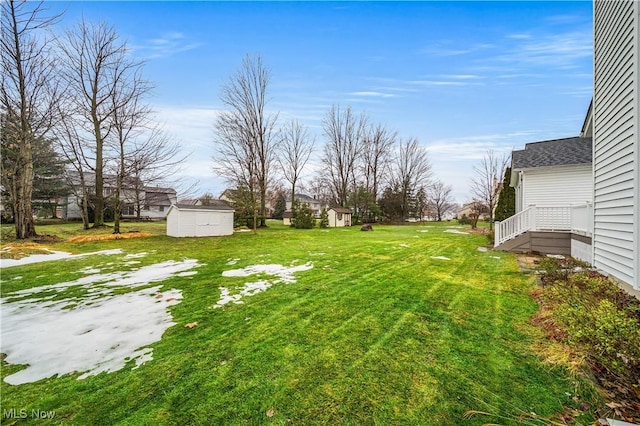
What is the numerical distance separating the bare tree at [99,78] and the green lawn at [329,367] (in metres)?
13.0

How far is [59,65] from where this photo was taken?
41.5ft

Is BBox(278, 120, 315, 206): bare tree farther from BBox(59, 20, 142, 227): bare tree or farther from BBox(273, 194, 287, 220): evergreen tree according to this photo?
BBox(59, 20, 142, 227): bare tree

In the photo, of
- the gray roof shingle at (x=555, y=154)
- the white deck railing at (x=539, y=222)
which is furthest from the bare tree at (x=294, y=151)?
the white deck railing at (x=539, y=222)

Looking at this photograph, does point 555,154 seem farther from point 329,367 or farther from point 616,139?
point 329,367

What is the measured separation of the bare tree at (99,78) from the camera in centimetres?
1385

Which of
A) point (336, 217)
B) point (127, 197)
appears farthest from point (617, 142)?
point (336, 217)

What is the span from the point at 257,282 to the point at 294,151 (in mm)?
23489

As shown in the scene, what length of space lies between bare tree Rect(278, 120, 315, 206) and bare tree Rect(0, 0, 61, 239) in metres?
17.5

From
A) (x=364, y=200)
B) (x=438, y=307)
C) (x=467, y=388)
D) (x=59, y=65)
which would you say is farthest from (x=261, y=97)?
(x=467, y=388)

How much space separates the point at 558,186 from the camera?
32.0ft

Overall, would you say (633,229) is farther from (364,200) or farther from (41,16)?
(364,200)

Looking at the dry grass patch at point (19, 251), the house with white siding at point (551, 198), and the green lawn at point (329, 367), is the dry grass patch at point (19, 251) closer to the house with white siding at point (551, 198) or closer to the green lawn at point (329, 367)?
the green lawn at point (329, 367)

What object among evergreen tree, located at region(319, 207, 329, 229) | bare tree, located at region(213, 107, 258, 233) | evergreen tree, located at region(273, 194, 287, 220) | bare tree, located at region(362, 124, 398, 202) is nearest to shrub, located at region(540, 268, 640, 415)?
bare tree, located at region(213, 107, 258, 233)

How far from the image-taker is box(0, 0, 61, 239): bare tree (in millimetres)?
9750
